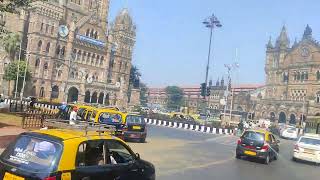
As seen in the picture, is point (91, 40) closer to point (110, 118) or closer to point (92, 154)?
point (110, 118)

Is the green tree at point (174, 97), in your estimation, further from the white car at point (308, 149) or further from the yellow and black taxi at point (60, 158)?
the yellow and black taxi at point (60, 158)

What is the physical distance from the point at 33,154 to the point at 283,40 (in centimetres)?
9598

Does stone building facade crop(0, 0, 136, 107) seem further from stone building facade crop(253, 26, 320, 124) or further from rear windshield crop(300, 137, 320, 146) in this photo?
rear windshield crop(300, 137, 320, 146)

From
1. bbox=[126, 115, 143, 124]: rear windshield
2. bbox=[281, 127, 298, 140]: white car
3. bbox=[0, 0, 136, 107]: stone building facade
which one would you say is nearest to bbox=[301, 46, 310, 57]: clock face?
bbox=[0, 0, 136, 107]: stone building facade

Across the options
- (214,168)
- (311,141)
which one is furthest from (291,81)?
(214,168)

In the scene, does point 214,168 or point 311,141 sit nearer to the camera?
point 214,168

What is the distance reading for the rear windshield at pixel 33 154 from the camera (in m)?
6.24

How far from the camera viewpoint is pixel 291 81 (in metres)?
89.4

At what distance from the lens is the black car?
21188 millimetres

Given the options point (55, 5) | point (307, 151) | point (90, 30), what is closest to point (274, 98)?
point (90, 30)

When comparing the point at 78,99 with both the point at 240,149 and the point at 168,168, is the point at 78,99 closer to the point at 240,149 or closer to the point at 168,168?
the point at 240,149

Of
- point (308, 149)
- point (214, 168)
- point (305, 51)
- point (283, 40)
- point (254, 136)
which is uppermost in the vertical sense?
point (283, 40)

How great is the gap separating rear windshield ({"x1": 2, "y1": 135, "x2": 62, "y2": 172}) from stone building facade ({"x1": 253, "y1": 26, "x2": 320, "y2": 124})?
77.9m

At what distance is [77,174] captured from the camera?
21.2 feet
